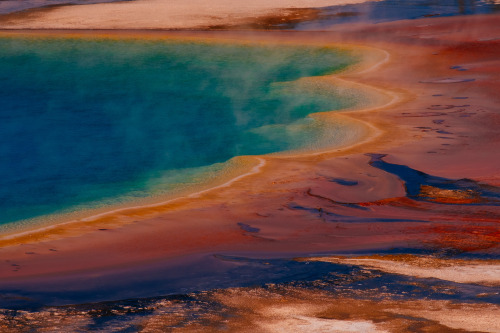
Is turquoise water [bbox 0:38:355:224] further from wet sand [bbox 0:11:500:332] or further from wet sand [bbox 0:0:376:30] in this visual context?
wet sand [bbox 0:0:376:30]

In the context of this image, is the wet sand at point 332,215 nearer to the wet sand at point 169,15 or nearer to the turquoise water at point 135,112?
the turquoise water at point 135,112

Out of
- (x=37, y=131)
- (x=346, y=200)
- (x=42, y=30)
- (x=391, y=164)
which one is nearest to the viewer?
(x=346, y=200)

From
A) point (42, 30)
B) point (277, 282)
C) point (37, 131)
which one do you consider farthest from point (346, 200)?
point (42, 30)

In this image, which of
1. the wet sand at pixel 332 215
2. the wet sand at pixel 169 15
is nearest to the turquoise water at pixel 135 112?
the wet sand at pixel 332 215

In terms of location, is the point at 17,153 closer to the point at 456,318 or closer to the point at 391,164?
the point at 391,164

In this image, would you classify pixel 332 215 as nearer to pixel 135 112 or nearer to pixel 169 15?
pixel 135 112

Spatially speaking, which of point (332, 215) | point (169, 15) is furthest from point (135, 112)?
point (169, 15)
